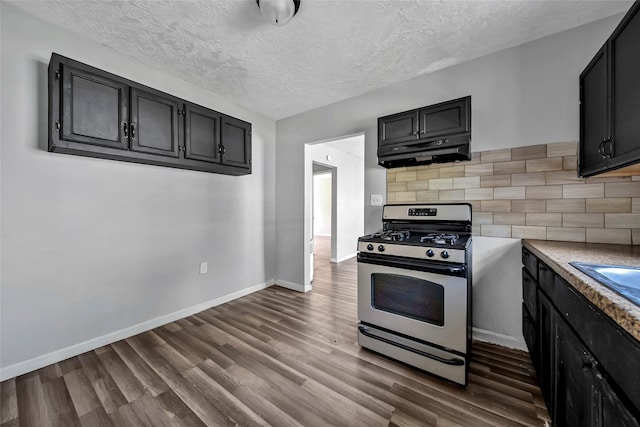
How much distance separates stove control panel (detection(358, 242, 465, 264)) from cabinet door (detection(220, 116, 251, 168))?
182 cm

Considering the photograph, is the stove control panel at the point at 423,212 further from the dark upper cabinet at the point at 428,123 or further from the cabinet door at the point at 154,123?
the cabinet door at the point at 154,123

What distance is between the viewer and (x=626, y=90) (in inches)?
46.6

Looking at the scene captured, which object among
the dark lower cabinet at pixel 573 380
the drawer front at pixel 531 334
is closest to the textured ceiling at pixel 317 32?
the dark lower cabinet at pixel 573 380

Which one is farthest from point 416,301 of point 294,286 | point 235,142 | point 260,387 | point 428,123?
point 235,142

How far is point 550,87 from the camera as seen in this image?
189cm

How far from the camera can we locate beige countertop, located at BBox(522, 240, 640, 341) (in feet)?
2.13

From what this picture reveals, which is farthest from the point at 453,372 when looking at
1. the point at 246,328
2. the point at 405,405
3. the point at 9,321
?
the point at 9,321

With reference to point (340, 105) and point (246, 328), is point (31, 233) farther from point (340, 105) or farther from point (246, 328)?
point (340, 105)

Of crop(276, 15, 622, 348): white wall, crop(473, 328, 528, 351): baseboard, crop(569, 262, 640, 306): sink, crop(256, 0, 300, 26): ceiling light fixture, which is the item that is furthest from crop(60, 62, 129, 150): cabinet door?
crop(473, 328, 528, 351): baseboard

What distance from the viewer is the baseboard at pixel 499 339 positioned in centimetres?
202

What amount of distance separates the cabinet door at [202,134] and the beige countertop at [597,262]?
2.88 m

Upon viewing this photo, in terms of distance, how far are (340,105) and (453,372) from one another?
2876 mm

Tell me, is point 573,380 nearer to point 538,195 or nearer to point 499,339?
point 499,339

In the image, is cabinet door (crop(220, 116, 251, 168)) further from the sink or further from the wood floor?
the sink
